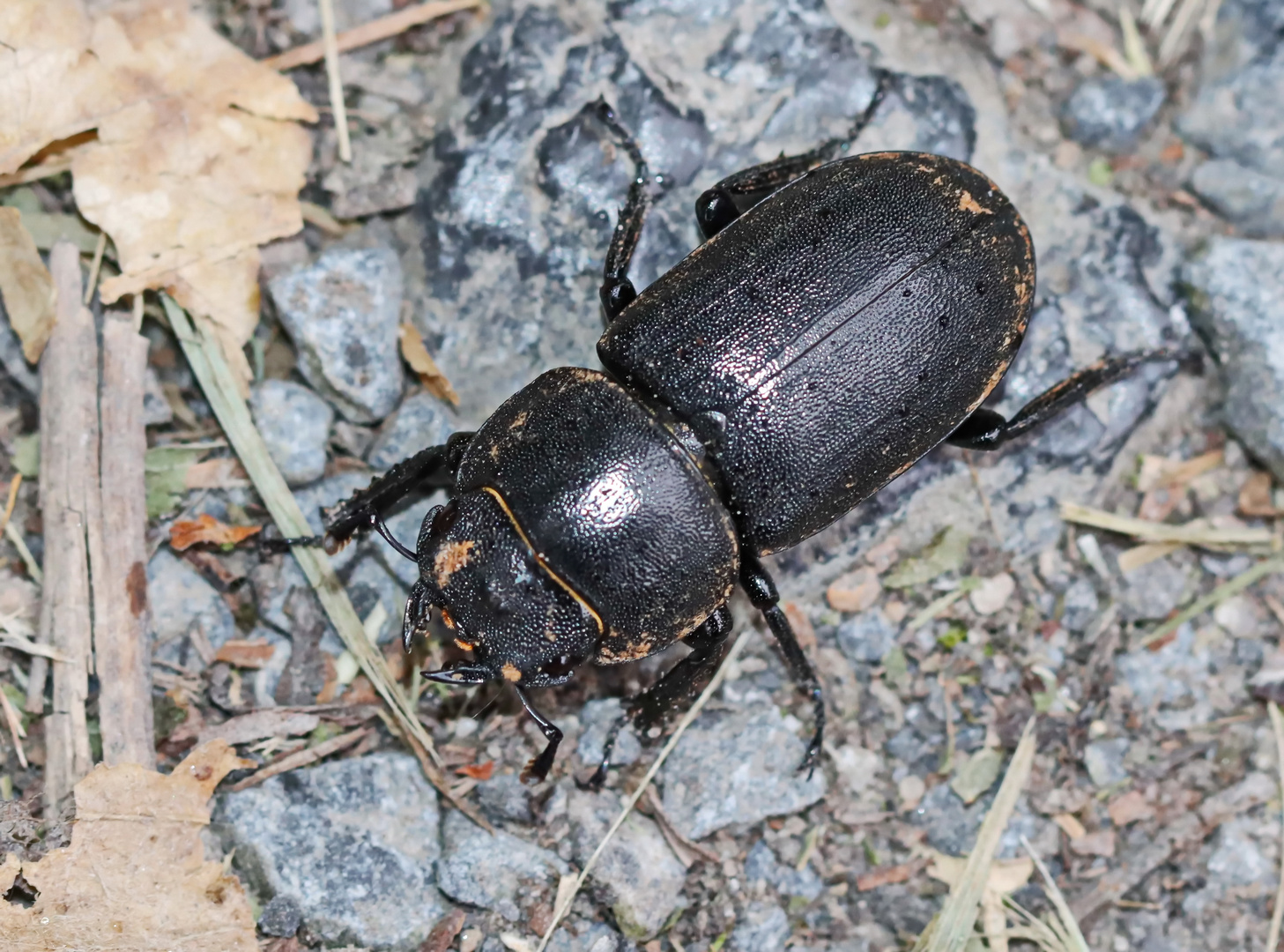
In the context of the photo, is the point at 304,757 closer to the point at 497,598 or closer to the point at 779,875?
the point at 497,598

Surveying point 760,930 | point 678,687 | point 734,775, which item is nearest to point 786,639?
point 678,687

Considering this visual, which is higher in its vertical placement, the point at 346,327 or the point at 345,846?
the point at 346,327

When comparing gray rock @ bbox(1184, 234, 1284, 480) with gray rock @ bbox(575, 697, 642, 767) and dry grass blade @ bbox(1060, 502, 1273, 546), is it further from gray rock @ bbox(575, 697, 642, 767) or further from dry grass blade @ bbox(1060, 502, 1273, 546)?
gray rock @ bbox(575, 697, 642, 767)

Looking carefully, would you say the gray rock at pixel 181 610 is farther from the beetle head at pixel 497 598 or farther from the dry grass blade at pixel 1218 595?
the dry grass blade at pixel 1218 595

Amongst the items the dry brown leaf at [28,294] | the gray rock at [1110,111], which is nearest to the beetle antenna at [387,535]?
the dry brown leaf at [28,294]

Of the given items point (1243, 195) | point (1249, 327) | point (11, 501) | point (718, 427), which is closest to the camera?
point (718, 427)

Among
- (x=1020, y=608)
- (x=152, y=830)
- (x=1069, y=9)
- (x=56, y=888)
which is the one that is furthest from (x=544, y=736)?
(x=1069, y=9)

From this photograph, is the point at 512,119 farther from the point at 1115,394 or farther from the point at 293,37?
the point at 1115,394

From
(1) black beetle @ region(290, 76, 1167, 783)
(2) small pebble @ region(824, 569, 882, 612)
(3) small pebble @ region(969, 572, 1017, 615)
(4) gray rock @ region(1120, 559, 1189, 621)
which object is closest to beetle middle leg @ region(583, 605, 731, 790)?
(1) black beetle @ region(290, 76, 1167, 783)
